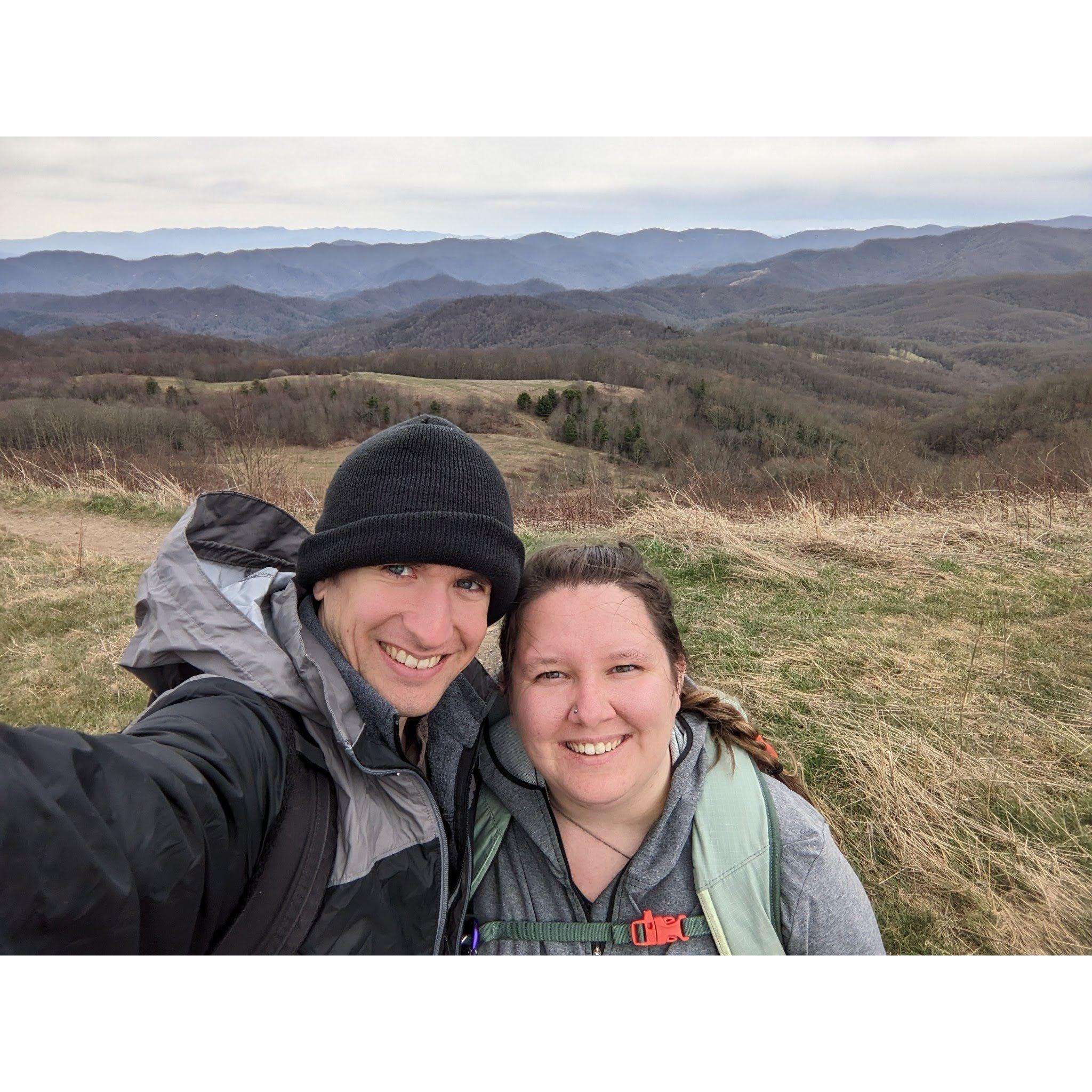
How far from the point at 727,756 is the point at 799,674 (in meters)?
2.67

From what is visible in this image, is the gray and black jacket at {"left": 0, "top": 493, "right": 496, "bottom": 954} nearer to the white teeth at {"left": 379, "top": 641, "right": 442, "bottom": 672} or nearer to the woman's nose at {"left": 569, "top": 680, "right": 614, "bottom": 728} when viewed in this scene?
the white teeth at {"left": 379, "top": 641, "right": 442, "bottom": 672}

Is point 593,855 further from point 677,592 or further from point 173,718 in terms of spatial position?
point 677,592

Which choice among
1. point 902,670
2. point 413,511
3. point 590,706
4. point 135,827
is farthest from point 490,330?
point 135,827

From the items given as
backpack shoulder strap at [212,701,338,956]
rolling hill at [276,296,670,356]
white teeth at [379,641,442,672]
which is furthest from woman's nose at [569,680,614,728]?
rolling hill at [276,296,670,356]

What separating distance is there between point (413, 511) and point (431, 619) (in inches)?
8.1

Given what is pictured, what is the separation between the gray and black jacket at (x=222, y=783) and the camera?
730 millimetres

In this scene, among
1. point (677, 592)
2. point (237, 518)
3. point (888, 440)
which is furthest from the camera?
point (888, 440)

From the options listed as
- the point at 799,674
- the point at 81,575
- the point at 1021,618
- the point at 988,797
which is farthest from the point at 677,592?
the point at 81,575

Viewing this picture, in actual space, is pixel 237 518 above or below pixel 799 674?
above

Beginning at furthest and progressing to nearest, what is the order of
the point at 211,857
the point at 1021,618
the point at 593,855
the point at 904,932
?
the point at 1021,618 → the point at 904,932 → the point at 593,855 → the point at 211,857

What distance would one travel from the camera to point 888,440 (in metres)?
28.2

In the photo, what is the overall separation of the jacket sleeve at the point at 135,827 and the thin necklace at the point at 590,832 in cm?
63

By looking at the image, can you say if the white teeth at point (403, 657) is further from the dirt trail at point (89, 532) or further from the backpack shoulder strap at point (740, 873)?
the dirt trail at point (89, 532)

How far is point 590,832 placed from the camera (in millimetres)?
1511
